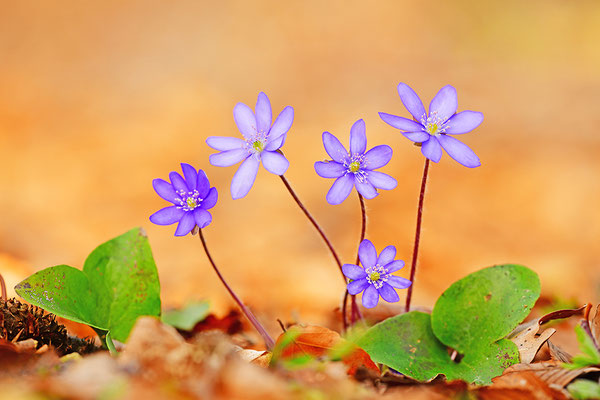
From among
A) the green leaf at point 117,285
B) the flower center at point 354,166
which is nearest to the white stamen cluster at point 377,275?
the flower center at point 354,166

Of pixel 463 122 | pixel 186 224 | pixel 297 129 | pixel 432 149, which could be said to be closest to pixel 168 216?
pixel 186 224

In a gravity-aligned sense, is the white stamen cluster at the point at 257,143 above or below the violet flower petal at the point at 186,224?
above

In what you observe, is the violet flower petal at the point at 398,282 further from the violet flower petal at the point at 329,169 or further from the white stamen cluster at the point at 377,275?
the violet flower petal at the point at 329,169

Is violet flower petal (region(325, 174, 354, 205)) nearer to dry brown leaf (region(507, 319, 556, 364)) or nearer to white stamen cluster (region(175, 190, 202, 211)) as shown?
white stamen cluster (region(175, 190, 202, 211))

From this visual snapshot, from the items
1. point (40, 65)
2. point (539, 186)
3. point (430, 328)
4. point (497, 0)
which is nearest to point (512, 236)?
point (539, 186)

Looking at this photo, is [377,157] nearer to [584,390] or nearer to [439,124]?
[439,124]

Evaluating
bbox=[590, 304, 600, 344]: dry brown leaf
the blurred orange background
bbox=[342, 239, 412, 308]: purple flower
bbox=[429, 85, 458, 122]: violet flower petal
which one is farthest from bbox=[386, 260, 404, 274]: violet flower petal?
the blurred orange background
